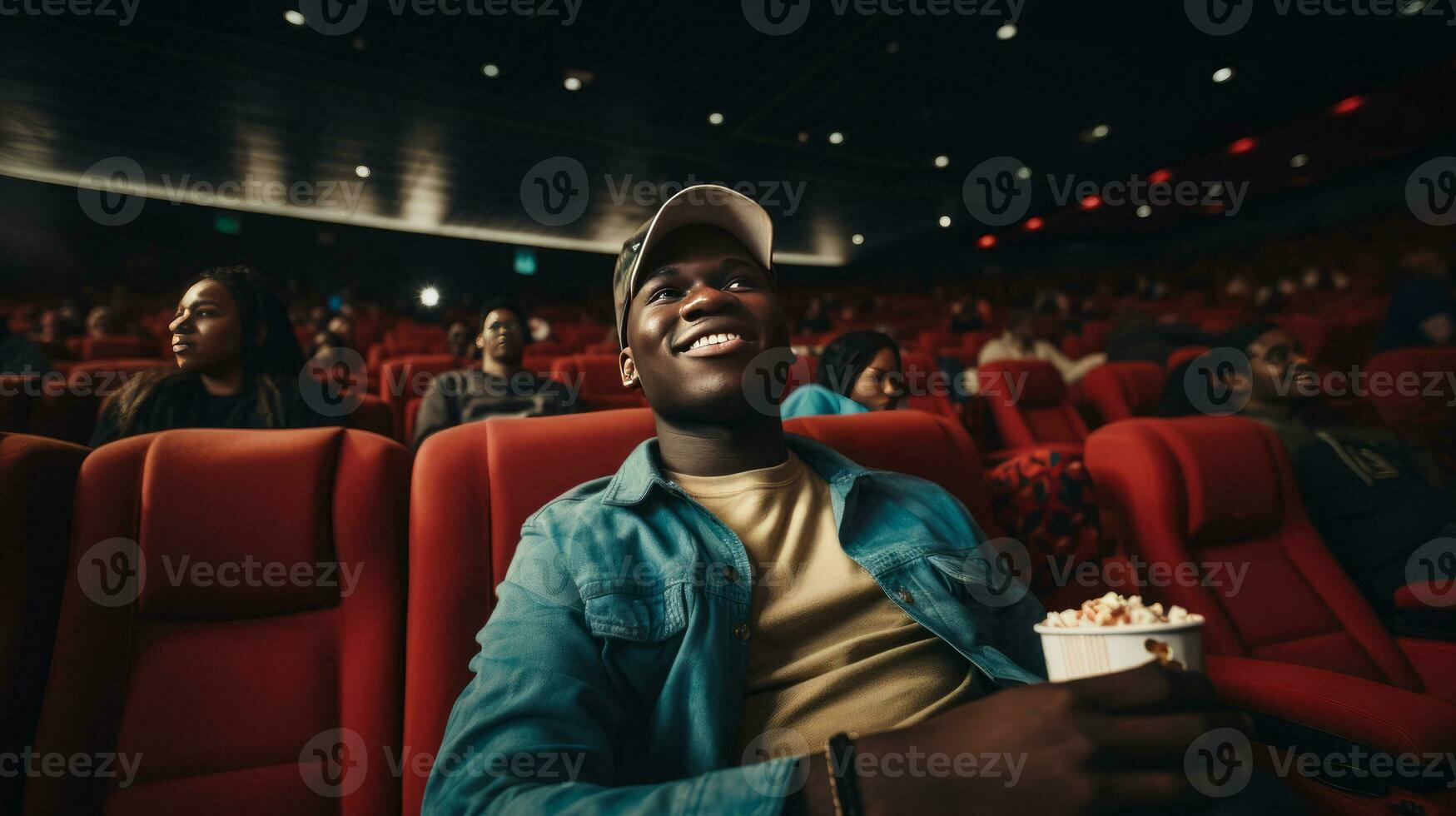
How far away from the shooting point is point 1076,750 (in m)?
0.54

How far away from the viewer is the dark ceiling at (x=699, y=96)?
19.2ft

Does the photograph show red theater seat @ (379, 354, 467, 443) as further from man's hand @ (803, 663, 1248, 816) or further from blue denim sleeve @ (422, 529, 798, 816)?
man's hand @ (803, 663, 1248, 816)

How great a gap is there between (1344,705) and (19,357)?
4.40 meters

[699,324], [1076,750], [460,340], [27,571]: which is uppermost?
[460,340]

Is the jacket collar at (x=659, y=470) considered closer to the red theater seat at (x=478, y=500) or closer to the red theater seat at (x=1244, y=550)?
the red theater seat at (x=478, y=500)

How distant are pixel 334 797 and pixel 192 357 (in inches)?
59.7

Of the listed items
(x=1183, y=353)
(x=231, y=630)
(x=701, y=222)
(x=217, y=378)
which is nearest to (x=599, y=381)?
(x=217, y=378)

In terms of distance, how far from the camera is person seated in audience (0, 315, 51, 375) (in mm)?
2765

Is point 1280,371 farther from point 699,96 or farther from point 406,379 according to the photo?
point 699,96

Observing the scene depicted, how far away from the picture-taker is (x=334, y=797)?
→ 86 cm

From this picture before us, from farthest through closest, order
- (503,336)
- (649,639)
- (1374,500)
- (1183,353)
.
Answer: (1183,353) → (503,336) → (1374,500) → (649,639)

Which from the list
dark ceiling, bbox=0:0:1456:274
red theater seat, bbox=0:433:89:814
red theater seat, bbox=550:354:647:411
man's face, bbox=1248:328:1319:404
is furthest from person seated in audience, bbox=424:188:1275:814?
dark ceiling, bbox=0:0:1456:274

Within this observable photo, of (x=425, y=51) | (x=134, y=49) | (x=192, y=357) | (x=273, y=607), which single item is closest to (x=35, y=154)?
(x=134, y=49)

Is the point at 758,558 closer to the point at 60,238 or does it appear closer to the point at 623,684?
the point at 623,684
